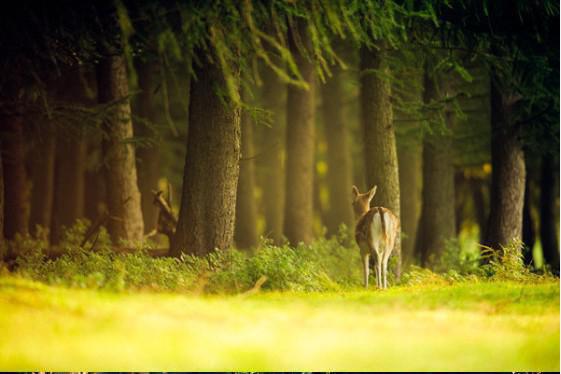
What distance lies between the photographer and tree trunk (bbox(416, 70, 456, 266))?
21094 mm

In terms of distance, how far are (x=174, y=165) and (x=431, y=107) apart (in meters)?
15.0

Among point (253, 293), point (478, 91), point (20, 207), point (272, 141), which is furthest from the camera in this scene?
point (272, 141)

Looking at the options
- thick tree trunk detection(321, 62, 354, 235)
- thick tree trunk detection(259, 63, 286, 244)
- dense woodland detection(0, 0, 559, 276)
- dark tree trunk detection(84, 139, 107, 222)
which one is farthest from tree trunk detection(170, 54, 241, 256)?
thick tree trunk detection(321, 62, 354, 235)

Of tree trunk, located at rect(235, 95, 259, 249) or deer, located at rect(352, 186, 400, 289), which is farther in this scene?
tree trunk, located at rect(235, 95, 259, 249)

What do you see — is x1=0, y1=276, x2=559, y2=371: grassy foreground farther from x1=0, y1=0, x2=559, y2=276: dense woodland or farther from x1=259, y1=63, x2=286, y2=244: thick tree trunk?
x1=259, y1=63, x2=286, y2=244: thick tree trunk

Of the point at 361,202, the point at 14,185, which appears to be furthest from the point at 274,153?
the point at 361,202

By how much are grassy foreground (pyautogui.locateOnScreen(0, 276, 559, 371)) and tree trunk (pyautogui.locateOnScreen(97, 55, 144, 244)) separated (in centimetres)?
891

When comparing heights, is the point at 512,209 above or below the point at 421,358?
above

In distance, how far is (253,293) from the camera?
11.1m

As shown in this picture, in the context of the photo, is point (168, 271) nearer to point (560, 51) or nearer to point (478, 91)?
point (560, 51)

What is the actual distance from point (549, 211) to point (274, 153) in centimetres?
895

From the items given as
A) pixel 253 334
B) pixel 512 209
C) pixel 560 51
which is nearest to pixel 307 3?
pixel 253 334

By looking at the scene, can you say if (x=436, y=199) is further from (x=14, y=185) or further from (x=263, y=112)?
(x=14, y=185)

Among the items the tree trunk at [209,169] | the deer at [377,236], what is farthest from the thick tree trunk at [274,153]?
the tree trunk at [209,169]
